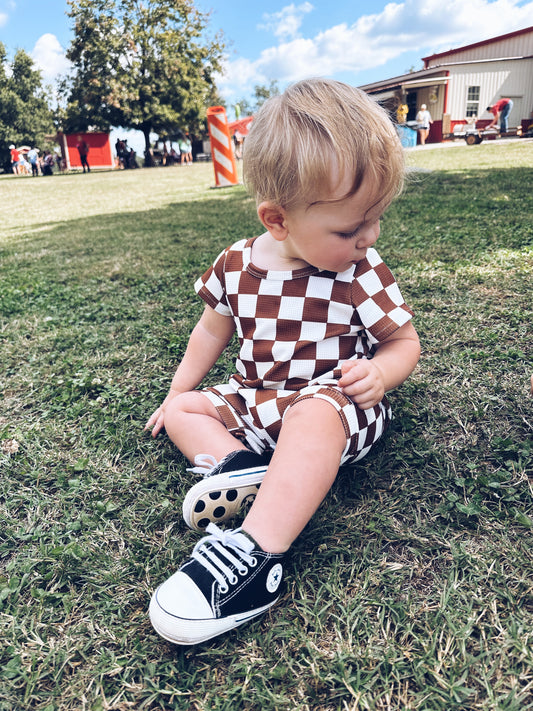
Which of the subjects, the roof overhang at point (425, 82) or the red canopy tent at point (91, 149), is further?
the red canopy tent at point (91, 149)

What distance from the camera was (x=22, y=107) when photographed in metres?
43.3

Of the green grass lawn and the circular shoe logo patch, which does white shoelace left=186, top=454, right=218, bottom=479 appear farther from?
the circular shoe logo patch

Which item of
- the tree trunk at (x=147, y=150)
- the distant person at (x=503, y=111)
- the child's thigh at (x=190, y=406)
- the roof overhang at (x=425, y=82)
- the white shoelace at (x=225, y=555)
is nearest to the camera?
the white shoelace at (x=225, y=555)

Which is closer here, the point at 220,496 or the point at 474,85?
the point at 220,496

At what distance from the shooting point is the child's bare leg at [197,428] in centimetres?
149

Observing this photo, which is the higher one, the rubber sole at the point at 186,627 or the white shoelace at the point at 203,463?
the white shoelace at the point at 203,463

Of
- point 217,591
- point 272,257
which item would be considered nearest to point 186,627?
point 217,591

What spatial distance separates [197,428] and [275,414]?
0.26 m

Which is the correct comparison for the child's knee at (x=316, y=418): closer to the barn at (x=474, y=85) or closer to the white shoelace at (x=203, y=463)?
the white shoelace at (x=203, y=463)

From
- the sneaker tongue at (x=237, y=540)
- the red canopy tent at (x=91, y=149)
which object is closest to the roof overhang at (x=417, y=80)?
the red canopy tent at (x=91, y=149)

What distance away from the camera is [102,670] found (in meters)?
1.00

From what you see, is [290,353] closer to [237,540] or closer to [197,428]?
[197,428]

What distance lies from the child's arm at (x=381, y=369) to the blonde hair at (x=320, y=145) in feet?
1.28

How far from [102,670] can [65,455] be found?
86cm
